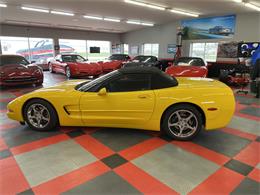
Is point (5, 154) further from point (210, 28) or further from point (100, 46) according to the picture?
point (100, 46)

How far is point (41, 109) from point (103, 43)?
17655 millimetres

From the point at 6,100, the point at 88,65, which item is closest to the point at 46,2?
the point at 88,65

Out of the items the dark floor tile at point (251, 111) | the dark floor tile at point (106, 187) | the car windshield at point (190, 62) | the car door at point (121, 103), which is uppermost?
the car windshield at point (190, 62)

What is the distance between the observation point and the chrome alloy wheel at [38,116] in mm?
3209

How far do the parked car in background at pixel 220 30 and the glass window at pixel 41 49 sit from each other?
1280 cm

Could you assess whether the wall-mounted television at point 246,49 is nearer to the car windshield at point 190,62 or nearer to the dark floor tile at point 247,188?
the car windshield at point 190,62

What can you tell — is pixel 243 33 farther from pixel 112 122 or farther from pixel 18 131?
pixel 18 131

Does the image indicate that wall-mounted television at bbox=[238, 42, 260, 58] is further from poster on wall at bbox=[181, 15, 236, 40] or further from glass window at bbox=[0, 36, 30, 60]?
glass window at bbox=[0, 36, 30, 60]

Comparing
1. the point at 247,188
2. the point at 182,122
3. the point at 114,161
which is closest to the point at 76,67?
the point at 182,122

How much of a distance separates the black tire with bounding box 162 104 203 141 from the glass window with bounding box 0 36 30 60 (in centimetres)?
1561

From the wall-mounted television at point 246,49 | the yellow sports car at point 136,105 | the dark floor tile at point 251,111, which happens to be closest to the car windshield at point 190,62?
the wall-mounted television at point 246,49

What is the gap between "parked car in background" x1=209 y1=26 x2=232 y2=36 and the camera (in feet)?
37.2

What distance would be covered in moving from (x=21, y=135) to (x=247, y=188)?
3.28 metres

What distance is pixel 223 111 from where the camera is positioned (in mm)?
2750
